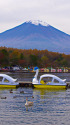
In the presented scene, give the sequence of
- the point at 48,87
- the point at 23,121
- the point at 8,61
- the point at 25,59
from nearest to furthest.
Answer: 1. the point at 23,121
2. the point at 48,87
3. the point at 8,61
4. the point at 25,59

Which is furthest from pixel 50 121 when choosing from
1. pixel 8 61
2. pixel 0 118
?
pixel 8 61

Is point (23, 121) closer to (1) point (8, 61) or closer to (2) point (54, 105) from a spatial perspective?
(2) point (54, 105)

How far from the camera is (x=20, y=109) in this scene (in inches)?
1358

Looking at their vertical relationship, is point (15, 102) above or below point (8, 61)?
below

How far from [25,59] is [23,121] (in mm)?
170454

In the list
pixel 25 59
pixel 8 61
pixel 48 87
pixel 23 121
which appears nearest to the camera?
pixel 23 121

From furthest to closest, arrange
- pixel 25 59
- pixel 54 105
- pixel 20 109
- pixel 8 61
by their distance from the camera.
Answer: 1. pixel 25 59
2. pixel 8 61
3. pixel 54 105
4. pixel 20 109

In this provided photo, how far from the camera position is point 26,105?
35906 mm

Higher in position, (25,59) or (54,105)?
(25,59)

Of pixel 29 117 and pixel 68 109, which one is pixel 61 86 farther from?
pixel 29 117

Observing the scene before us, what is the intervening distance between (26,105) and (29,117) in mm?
5127

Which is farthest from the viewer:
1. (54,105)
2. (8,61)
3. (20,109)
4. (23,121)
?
(8,61)

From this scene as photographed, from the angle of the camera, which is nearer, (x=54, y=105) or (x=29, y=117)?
(x=29, y=117)

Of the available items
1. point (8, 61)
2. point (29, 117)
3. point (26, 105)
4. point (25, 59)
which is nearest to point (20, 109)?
point (26, 105)
